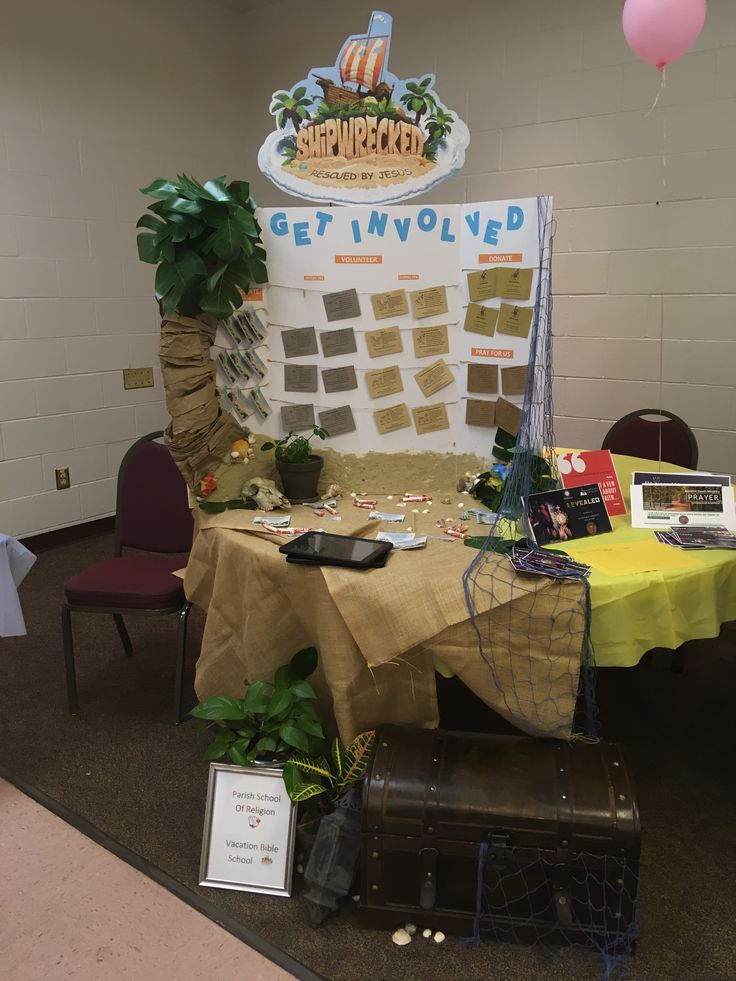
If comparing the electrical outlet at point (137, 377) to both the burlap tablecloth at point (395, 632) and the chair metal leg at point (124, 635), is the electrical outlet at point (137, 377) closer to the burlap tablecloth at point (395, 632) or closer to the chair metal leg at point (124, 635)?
the chair metal leg at point (124, 635)

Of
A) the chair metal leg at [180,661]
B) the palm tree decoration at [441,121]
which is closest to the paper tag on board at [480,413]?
the palm tree decoration at [441,121]

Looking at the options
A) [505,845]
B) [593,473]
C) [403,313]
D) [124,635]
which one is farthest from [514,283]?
[124,635]

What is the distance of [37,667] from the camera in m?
3.00

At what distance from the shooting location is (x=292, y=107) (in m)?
2.42

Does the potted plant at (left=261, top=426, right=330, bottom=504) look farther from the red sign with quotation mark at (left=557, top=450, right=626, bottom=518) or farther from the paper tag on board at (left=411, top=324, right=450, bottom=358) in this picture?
the red sign with quotation mark at (left=557, top=450, right=626, bottom=518)

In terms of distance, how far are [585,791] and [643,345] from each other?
2626mm

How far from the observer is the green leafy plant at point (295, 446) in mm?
2549

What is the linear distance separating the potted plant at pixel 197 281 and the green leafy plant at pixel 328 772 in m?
0.97

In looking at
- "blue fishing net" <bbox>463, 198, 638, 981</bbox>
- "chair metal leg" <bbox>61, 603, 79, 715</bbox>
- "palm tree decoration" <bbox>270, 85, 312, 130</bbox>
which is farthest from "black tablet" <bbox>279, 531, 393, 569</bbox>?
"palm tree decoration" <bbox>270, 85, 312, 130</bbox>

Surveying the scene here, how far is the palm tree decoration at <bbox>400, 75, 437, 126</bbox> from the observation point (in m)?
Answer: 2.35

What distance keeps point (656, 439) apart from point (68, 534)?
3.11m

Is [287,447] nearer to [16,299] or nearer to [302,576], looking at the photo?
[302,576]

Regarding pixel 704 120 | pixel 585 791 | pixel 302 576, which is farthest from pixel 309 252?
pixel 704 120

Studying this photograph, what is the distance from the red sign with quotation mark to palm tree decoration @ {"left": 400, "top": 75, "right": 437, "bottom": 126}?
1129 millimetres
